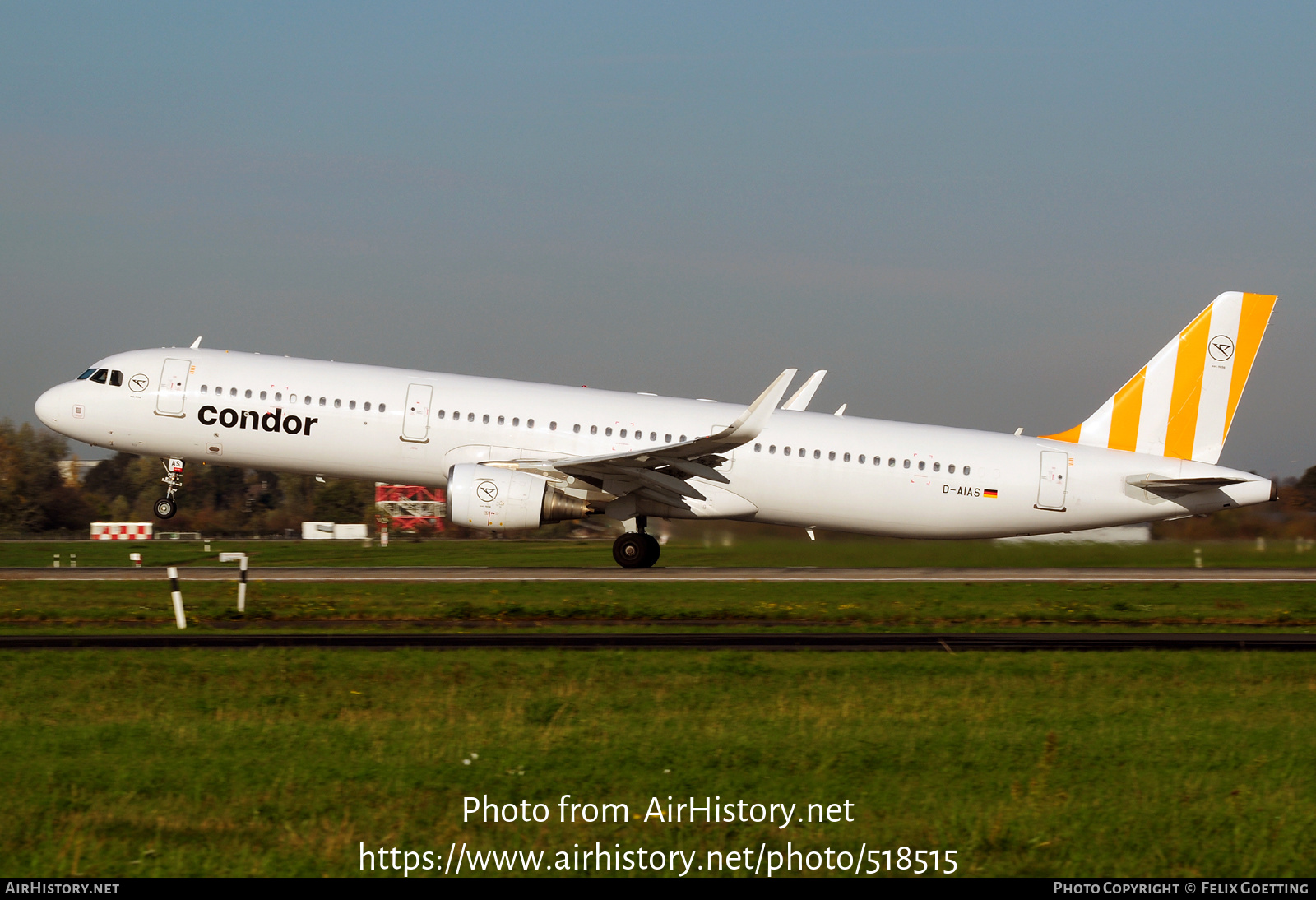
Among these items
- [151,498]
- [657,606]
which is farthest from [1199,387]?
[151,498]

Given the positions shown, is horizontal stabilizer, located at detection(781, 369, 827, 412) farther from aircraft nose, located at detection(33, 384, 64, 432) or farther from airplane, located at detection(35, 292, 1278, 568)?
aircraft nose, located at detection(33, 384, 64, 432)

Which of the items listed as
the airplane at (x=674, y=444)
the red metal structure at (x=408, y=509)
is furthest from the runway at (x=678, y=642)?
the red metal structure at (x=408, y=509)

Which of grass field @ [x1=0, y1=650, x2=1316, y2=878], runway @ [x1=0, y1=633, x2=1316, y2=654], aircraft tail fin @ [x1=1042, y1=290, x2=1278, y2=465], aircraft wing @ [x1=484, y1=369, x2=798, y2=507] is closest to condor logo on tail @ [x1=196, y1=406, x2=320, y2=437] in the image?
aircraft wing @ [x1=484, y1=369, x2=798, y2=507]

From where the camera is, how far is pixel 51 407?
2975cm

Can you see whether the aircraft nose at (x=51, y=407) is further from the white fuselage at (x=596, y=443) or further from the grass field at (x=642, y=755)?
the grass field at (x=642, y=755)

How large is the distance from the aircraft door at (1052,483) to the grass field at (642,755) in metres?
14.1

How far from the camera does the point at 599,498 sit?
28.2 meters

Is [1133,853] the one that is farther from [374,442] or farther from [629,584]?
[374,442]

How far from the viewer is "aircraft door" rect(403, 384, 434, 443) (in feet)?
92.3

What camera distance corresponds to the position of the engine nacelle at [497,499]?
2650 cm

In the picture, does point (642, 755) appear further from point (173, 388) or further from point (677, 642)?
point (173, 388)

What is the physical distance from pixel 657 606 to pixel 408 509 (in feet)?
133

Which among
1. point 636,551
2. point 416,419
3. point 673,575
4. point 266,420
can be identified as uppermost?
point 416,419

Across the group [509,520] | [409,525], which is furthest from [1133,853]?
[409,525]
